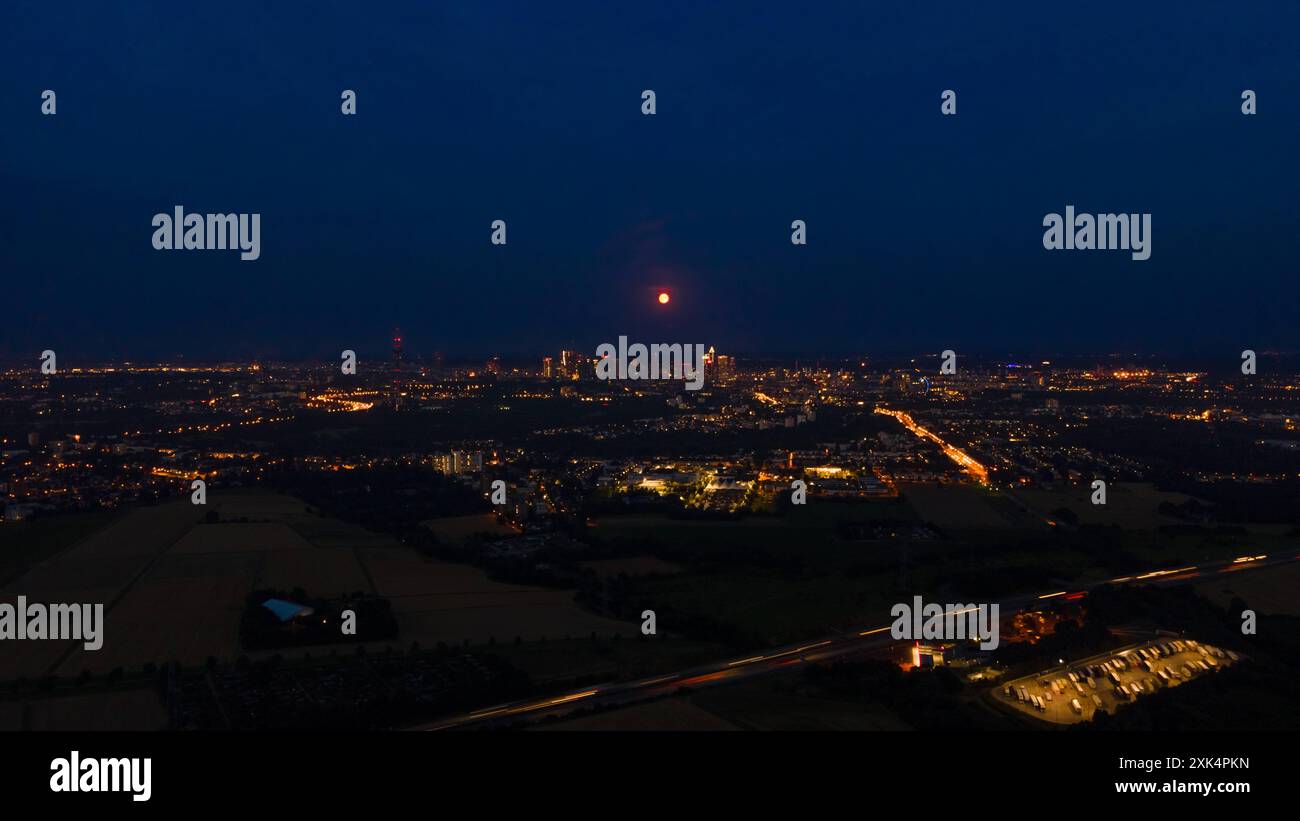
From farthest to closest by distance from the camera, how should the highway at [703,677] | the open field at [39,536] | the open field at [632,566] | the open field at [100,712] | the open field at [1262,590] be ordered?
the open field at [632,566]
the open field at [39,536]
the open field at [1262,590]
the highway at [703,677]
the open field at [100,712]

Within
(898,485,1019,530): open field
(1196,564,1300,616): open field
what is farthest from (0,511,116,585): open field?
(1196,564,1300,616): open field

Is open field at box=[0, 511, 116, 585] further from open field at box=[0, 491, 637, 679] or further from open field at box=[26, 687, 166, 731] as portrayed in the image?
open field at box=[26, 687, 166, 731]

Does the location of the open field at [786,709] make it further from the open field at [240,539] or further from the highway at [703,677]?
the open field at [240,539]

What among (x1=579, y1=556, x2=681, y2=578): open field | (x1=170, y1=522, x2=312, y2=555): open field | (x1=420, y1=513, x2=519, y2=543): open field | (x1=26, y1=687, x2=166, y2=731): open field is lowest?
(x1=579, y1=556, x2=681, y2=578): open field

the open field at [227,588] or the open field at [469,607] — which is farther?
the open field at [469,607]

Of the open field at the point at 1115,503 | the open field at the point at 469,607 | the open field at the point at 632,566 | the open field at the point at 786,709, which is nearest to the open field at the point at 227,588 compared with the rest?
the open field at the point at 469,607

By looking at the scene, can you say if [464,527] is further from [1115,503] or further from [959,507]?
[1115,503]

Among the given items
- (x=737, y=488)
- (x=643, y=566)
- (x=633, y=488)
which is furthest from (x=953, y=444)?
(x=643, y=566)
